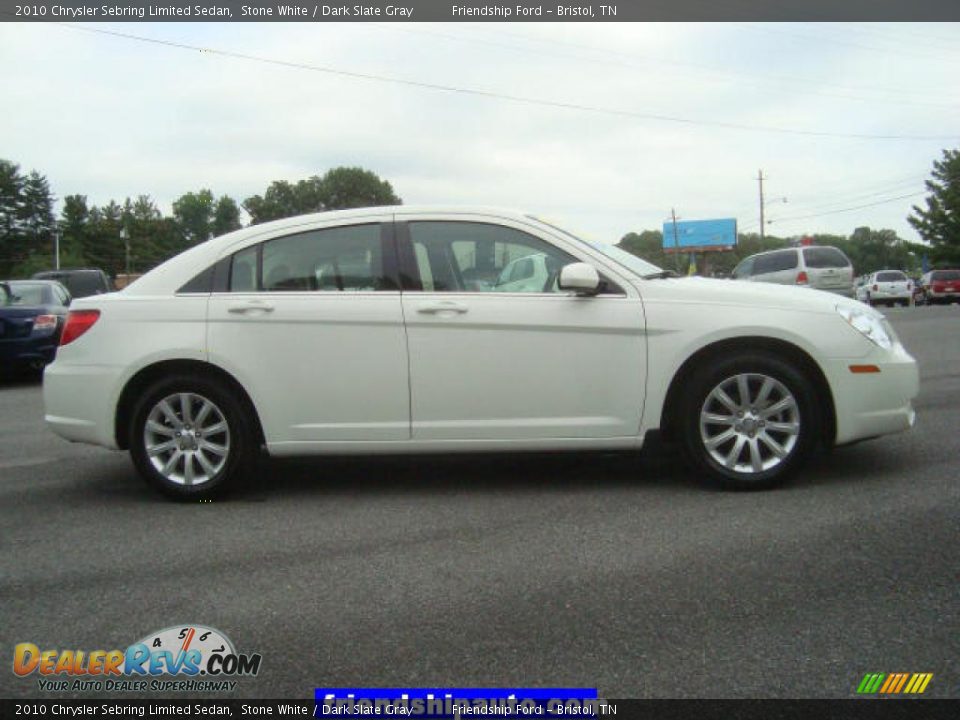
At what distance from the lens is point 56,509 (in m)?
4.65

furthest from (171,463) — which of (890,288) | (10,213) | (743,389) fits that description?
(10,213)

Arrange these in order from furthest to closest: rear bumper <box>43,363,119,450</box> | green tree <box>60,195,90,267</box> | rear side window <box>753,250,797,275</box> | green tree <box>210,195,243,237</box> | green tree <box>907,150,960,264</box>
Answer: green tree <box>210,195,243,237</box>
green tree <box>60,195,90,267</box>
green tree <box>907,150,960,264</box>
rear side window <box>753,250,797,275</box>
rear bumper <box>43,363,119,450</box>

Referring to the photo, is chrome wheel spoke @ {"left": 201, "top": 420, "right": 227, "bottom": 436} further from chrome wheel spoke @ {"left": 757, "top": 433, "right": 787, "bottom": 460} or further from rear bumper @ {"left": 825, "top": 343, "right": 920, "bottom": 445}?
rear bumper @ {"left": 825, "top": 343, "right": 920, "bottom": 445}

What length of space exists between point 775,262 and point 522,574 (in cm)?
2042

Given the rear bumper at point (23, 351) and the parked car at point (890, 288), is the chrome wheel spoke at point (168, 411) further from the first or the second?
the parked car at point (890, 288)

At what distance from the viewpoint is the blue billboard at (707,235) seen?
81.0 meters

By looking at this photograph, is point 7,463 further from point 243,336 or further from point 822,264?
point 822,264

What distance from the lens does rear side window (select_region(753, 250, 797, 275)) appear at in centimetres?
2159

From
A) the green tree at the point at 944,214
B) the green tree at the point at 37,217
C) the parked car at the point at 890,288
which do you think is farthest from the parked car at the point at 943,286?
the green tree at the point at 37,217

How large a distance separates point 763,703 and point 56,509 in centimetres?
395

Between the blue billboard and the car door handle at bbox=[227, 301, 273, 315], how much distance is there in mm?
78659

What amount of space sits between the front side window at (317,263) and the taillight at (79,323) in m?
0.81

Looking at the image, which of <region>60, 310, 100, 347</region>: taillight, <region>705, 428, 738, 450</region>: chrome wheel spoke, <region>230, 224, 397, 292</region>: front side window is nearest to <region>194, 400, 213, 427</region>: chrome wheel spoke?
<region>230, 224, 397, 292</region>: front side window

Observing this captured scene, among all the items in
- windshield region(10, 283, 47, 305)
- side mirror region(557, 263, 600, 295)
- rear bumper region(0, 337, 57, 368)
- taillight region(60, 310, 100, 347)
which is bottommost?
rear bumper region(0, 337, 57, 368)
